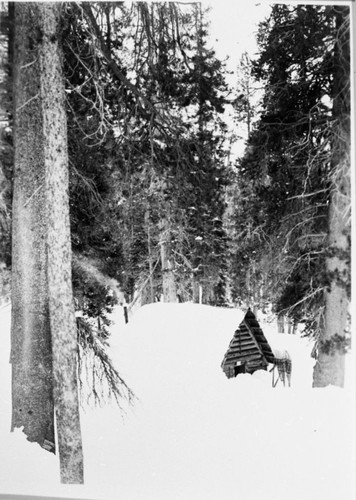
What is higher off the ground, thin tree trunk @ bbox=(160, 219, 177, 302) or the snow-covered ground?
thin tree trunk @ bbox=(160, 219, 177, 302)

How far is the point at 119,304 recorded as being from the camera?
2436mm

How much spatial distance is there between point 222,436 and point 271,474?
30 centimetres

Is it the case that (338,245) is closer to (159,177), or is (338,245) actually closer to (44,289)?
(159,177)

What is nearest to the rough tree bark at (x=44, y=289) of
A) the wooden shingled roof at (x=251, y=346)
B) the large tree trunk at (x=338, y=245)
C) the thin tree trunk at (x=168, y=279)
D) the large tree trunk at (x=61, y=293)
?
the large tree trunk at (x=61, y=293)

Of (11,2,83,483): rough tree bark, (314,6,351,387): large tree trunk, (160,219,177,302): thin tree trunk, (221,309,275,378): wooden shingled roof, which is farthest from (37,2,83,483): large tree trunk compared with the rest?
(314,6,351,387): large tree trunk

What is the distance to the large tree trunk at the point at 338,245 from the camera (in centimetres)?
223

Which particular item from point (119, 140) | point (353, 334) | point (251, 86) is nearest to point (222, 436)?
point (353, 334)

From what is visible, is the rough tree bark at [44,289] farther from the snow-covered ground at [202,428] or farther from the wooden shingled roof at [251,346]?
the wooden shingled roof at [251,346]

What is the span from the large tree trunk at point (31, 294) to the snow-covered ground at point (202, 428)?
9 cm

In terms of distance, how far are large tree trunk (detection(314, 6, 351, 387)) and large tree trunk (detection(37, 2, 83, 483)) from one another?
129cm

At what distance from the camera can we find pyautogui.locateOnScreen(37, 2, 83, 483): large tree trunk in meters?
2.44

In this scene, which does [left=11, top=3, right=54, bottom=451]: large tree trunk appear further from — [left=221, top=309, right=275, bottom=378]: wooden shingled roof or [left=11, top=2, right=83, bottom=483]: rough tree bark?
[left=221, top=309, right=275, bottom=378]: wooden shingled roof

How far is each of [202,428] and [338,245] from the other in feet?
3.82

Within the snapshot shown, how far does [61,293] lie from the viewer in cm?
246
